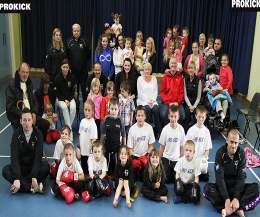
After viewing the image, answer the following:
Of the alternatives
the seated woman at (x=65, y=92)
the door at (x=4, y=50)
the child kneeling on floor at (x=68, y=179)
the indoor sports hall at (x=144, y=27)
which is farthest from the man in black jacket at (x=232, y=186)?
the door at (x=4, y=50)

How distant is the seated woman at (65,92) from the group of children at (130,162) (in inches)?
52.5

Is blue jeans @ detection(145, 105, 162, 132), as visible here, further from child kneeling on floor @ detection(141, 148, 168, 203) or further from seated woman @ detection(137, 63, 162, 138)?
child kneeling on floor @ detection(141, 148, 168, 203)

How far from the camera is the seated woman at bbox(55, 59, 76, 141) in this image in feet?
20.8

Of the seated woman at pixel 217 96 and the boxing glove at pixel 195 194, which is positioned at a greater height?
the seated woman at pixel 217 96

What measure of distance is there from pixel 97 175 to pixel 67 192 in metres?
0.43

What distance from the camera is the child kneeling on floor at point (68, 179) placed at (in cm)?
436

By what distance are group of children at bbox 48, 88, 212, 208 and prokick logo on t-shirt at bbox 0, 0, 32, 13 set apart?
5.25ft

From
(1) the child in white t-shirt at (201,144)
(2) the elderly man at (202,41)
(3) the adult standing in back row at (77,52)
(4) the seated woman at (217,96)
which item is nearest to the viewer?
(1) the child in white t-shirt at (201,144)

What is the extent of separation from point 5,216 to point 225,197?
2591 mm

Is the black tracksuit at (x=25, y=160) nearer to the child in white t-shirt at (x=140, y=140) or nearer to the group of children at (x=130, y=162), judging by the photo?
the group of children at (x=130, y=162)

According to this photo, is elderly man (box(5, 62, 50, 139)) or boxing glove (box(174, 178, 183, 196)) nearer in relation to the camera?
boxing glove (box(174, 178, 183, 196))

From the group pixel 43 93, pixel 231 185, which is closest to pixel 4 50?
pixel 43 93

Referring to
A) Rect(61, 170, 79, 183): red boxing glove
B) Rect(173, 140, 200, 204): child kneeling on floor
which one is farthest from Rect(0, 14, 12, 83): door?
Rect(173, 140, 200, 204): child kneeling on floor

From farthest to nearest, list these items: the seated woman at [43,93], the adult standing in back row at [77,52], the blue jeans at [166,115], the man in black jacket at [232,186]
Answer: the adult standing in back row at [77,52], the blue jeans at [166,115], the seated woman at [43,93], the man in black jacket at [232,186]
